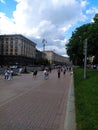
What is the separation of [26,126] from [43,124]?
0.60 m

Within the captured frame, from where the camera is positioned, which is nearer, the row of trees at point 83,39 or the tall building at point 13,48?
the row of trees at point 83,39

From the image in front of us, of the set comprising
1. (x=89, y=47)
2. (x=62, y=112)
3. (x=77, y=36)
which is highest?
(x=77, y=36)

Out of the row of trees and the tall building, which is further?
the tall building

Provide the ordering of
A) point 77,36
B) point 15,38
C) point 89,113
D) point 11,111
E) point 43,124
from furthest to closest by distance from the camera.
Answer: point 15,38
point 77,36
point 11,111
point 89,113
point 43,124

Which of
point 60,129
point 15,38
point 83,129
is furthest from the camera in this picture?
point 15,38

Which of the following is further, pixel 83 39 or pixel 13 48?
pixel 13 48

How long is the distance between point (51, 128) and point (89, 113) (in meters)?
1.85

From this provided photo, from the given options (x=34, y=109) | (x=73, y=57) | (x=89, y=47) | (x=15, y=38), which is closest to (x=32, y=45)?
(x=15, y=38)

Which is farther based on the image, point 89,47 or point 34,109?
point 89,47

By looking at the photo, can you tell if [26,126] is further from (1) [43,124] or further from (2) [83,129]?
(2) [83,129]

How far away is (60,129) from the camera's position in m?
7.50

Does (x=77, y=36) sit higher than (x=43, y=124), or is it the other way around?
(x=77, y=36)

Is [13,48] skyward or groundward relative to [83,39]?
Result: skyward

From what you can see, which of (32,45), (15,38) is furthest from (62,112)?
(32,45)
